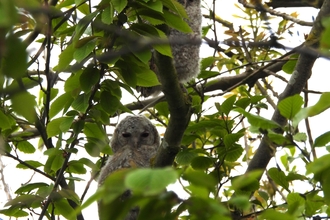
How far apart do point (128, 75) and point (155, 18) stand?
386 millimetres

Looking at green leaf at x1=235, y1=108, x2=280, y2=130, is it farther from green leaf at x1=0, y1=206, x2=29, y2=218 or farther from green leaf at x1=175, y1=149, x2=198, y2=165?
green leaf at x1=0, y1=206, x2=29, y2=218

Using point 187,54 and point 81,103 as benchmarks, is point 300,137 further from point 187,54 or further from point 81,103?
point 187,54

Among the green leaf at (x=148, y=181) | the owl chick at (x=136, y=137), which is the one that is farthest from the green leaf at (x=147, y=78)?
the green leaf at (x=148, y=181)

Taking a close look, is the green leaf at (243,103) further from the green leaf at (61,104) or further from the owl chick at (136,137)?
the owl chick at (136,137)

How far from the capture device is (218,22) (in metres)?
4.68

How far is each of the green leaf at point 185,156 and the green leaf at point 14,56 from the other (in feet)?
7.18

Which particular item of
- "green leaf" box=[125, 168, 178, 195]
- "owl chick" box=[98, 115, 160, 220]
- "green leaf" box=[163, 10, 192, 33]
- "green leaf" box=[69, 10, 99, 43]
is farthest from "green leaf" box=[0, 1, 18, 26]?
"owl chick" box=[98, 115, 160, 220]

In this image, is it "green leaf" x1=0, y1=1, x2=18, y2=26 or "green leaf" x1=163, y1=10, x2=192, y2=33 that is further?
"green leaf" x1=163, y1=10, x2=192, y2=33

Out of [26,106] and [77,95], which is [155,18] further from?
[26,106]

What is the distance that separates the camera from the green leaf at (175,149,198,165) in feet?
10.3

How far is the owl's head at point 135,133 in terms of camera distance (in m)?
4.67

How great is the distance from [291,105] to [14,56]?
1011 mm

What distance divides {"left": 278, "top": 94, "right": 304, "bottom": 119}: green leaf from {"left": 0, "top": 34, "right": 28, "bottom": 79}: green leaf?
983 mm

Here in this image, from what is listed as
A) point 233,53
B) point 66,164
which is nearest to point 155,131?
point 233,53
